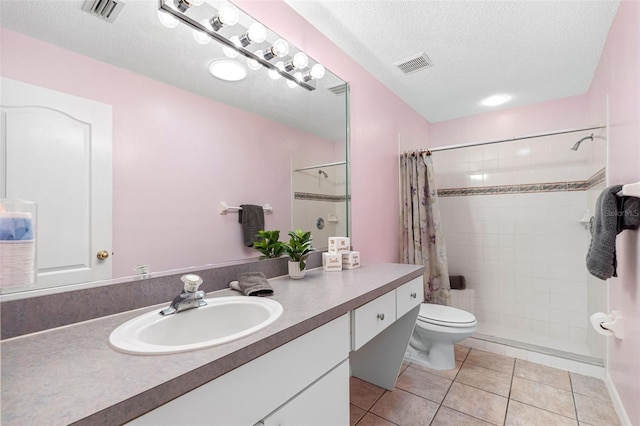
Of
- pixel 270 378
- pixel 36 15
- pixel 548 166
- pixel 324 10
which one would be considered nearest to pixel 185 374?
pixel 270 378

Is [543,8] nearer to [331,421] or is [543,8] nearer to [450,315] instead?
[450,315]

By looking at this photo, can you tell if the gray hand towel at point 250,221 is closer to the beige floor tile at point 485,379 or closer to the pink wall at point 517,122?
the beige floor tile at point 485,379

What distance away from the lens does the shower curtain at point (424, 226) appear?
99.5 inches

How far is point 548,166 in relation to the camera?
271 centimetres

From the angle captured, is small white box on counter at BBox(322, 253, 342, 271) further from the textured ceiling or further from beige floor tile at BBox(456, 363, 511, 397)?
the textured ceiling

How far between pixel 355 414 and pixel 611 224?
159cm

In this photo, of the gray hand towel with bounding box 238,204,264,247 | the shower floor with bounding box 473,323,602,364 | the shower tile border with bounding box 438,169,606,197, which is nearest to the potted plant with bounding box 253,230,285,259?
the gray hand towel with bounding box 238,204,264,247

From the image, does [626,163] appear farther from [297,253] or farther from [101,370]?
[101,370]

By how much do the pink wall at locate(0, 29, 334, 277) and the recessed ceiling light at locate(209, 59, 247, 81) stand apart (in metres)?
0.14

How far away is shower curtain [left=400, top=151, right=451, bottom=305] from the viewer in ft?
8.29

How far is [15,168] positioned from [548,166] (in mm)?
3547

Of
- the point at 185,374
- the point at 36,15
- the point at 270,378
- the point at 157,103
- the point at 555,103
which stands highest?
the point at 555,103

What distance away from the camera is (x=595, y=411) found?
1624 millimetres

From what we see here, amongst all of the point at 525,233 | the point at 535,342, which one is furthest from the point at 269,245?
the point at 525,233
